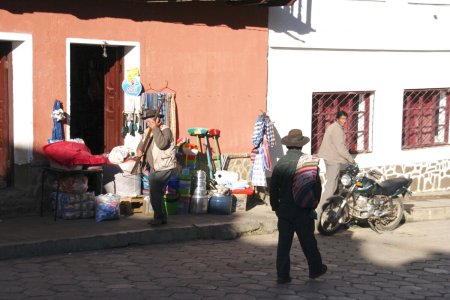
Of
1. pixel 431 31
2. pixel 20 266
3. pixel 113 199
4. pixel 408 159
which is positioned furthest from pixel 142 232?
pixel 431 31

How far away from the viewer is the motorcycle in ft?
42.5

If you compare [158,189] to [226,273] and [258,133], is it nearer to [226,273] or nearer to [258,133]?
[226,273]

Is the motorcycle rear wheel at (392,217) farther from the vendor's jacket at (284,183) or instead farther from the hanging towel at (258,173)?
the vendor's jacket at (284,183)

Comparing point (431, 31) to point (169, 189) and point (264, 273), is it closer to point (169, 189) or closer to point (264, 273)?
point (169, 189)

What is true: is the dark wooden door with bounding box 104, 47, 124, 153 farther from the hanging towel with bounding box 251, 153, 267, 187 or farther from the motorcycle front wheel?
the motorcycle front wheel

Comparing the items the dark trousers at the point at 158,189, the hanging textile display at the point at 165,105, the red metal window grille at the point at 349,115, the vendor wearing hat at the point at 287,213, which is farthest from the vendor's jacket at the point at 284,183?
the red metal window grille at the point at 349,115

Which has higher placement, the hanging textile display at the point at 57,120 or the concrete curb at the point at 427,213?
the hanging textile display at the point at 57,120

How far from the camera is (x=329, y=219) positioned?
12922 mm

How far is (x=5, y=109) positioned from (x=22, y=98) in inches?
11.6

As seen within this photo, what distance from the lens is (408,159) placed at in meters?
17.6

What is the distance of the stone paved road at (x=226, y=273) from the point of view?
8.70m

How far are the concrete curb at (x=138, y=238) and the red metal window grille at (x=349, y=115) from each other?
11.8ft

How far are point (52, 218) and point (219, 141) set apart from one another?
355cm

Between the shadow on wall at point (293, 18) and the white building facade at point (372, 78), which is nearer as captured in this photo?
the shadow on wall at point (293, 18)
